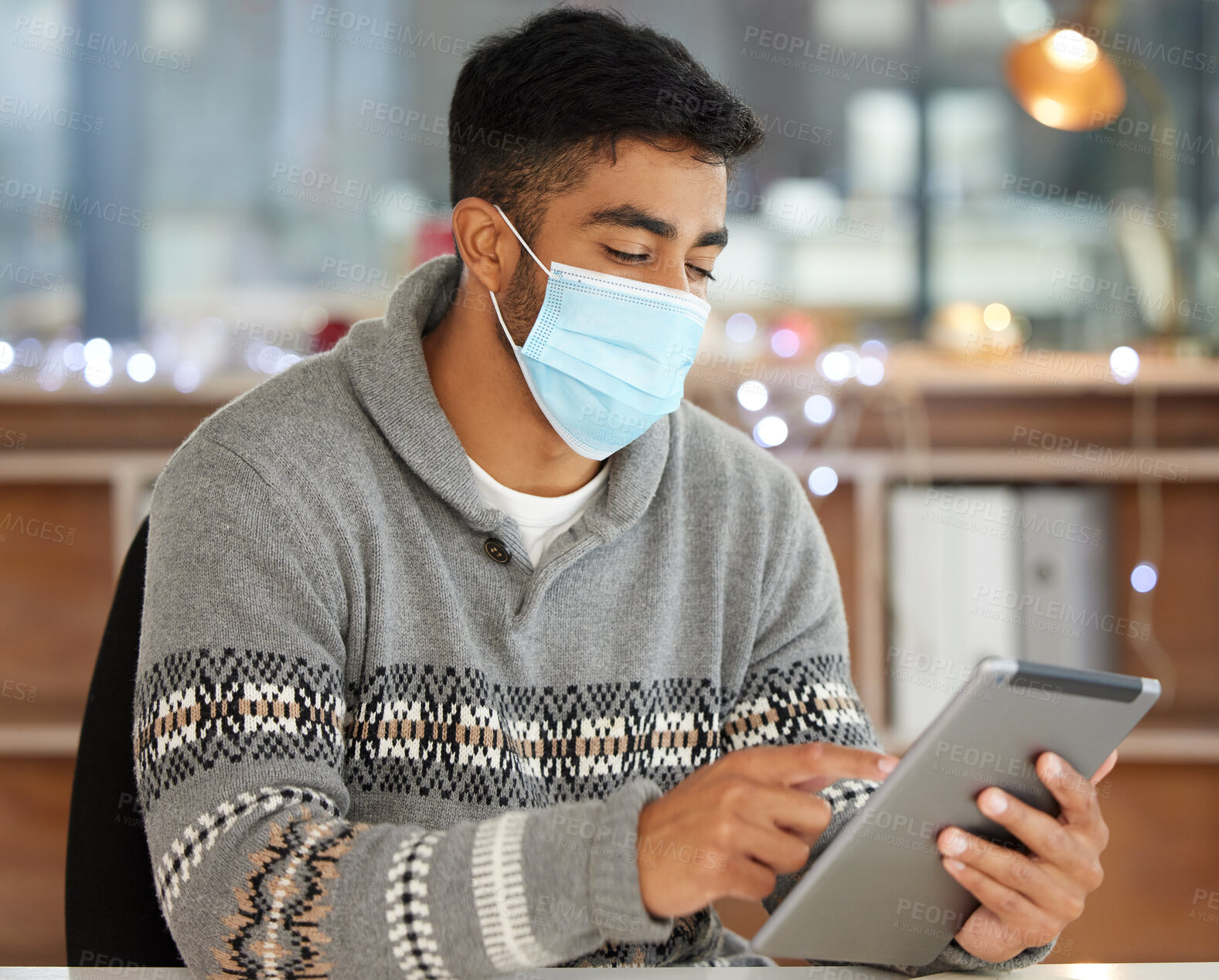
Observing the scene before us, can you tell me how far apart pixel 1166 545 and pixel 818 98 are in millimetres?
2141

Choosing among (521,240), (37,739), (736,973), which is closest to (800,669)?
(736,973)

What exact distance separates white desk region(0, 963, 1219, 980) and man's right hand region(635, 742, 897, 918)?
0.25 ft

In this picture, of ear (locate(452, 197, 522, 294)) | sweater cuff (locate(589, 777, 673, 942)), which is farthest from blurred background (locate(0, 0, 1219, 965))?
sweater cuff (locate(589, 777, 673, 942))

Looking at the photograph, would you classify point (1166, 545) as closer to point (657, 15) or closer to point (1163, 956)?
point (1163, 956)

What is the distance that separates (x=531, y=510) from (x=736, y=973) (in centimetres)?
52

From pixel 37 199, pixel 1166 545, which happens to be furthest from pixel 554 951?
pixel 37 199

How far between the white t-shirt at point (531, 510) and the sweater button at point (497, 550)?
0.16ft

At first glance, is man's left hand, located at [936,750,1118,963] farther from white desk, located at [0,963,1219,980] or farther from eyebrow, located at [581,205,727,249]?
eyebrow, located at [581,205,727,249]

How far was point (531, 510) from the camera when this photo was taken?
3.94 feet

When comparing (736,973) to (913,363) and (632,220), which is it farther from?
(913,363)

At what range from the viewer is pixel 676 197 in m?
1.15

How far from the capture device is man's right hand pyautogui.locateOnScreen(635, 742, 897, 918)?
0.77m

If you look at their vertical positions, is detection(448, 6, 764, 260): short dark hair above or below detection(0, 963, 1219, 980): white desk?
above

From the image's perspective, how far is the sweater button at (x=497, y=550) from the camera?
113 centimetres
